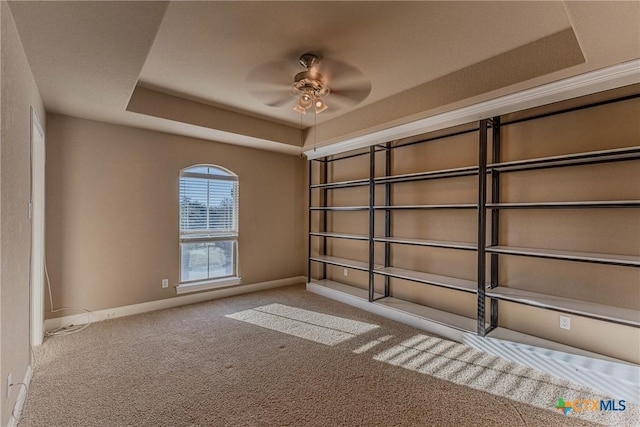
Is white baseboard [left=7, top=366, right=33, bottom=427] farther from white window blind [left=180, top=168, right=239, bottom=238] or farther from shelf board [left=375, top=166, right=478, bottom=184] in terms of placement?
shelf board [left=375, top=166, right=478, bottom=184]

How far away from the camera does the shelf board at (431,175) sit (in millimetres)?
3111

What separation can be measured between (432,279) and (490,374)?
1.11 m

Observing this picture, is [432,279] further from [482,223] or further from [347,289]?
[347,289]

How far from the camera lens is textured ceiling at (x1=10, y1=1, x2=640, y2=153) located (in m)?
1.81

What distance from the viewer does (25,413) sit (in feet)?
6.52

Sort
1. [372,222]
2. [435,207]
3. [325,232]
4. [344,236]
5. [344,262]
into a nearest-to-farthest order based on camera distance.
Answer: [435,207], [372,222], [344,236], [344,262], [325,232]

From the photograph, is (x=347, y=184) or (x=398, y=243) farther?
(x=347, y=184)

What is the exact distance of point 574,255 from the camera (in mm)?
2459

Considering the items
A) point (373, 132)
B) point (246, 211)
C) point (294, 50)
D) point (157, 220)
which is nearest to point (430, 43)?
point (294, 50)

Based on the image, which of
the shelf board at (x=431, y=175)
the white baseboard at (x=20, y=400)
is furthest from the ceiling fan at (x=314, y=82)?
the white baseboard at (x=20, y=400)

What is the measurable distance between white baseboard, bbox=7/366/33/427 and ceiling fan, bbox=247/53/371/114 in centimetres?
289

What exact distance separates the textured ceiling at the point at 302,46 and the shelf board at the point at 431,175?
66 cm

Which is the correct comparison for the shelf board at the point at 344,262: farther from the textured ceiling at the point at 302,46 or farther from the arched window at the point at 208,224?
the textured ceiling at the point at 302,46

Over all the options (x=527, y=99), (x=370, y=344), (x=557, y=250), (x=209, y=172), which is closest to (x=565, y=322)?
(x=557, y=250)
